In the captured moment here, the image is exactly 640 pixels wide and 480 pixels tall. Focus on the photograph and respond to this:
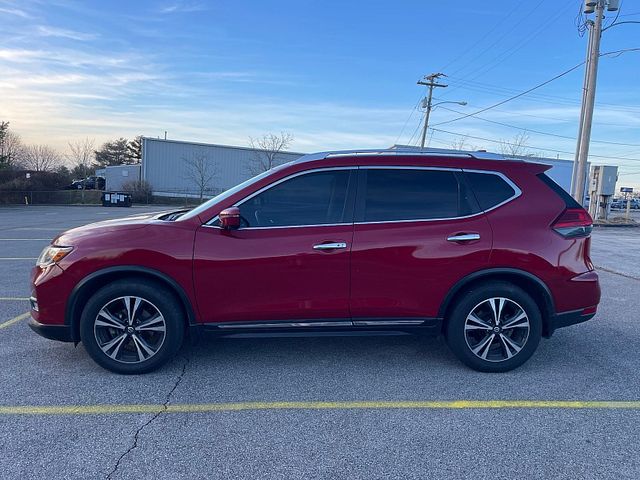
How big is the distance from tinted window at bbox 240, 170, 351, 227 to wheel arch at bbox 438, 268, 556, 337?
1.13 metres

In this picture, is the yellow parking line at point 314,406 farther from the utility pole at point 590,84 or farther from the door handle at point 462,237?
the utility pole at point 590,84

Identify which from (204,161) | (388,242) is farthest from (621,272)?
(204,161)

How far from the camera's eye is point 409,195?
417cm

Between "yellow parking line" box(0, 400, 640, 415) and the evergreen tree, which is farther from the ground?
the evergreen tree

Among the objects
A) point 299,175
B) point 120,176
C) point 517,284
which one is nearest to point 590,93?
point 517,284

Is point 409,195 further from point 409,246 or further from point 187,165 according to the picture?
point 187,165

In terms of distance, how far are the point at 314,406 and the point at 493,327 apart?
1.75 metres

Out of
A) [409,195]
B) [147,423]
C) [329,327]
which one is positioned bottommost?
[147,423]

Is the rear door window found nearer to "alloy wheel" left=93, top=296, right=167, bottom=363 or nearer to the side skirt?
the side skirt

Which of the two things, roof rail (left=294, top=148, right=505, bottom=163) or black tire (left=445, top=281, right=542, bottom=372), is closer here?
black tire (left=445, top=281, right=542, bottom=372)

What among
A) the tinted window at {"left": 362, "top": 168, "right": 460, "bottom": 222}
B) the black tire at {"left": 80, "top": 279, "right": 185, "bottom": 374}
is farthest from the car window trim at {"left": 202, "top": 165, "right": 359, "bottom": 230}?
the black tire at {"left": 80, "top": 279, "right": 185, "bottom": 374}

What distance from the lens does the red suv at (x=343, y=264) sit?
12.8 ft

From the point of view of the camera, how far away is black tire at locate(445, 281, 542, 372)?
4.10 metres

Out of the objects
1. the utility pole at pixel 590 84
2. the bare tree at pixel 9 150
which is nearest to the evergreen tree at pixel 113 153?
the bare tree at pixel 9 150
